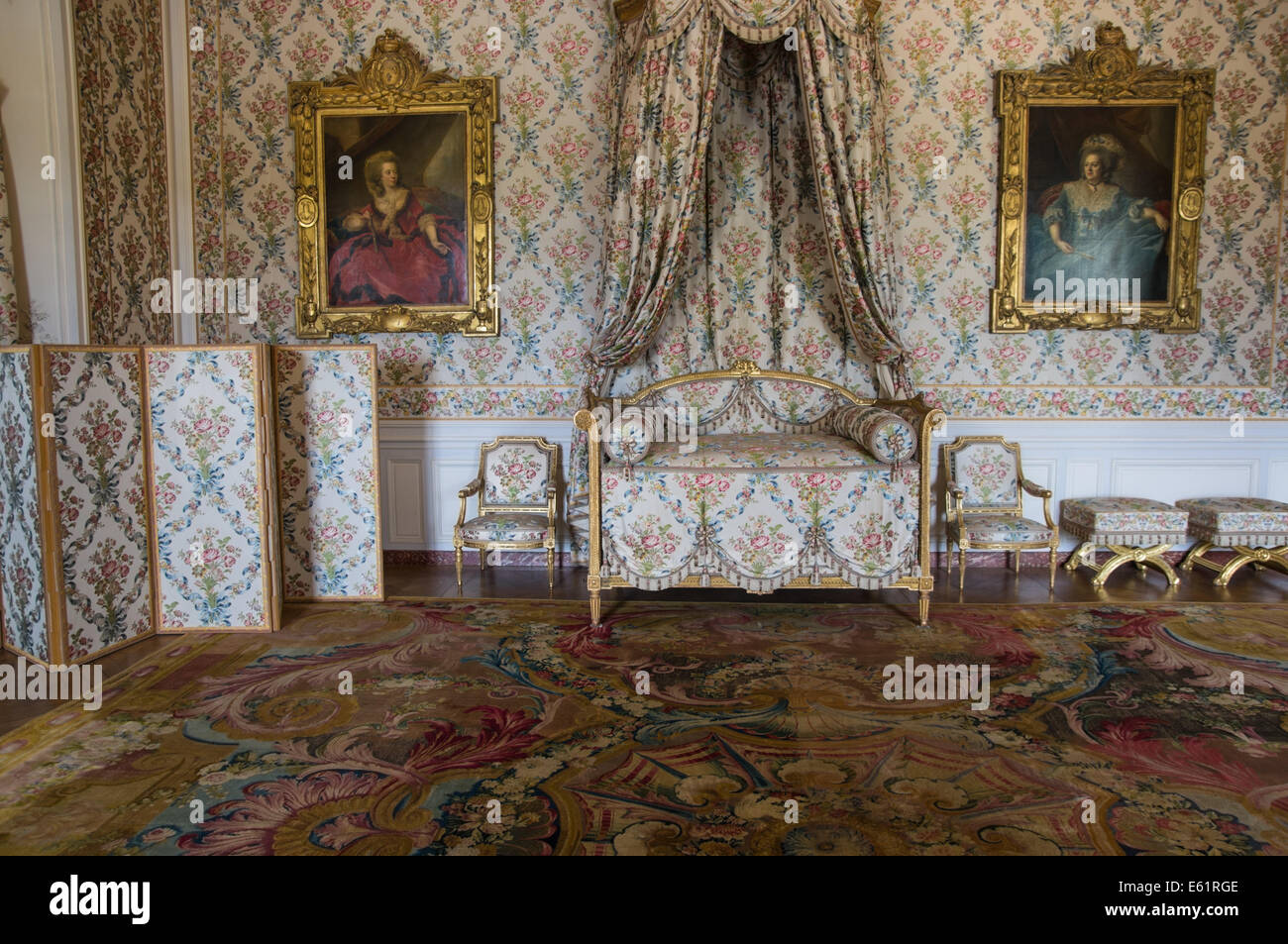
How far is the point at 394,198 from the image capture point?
5.84 metres

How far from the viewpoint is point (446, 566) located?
596 cm

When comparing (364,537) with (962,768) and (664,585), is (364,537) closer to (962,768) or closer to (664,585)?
(664,585)

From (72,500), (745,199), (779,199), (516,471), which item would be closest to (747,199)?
(745,199)

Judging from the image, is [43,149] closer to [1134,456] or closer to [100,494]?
[100,494]

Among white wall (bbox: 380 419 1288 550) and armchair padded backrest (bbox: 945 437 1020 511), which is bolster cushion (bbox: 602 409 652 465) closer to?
white wall (bbox: 380 419 1288 550)

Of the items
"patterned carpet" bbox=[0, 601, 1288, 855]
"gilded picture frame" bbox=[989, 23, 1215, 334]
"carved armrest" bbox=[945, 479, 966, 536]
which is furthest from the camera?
"gilded picture frame" bbox=[989, 23, 1215, 334]

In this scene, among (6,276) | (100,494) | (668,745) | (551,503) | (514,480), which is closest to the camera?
(668,745)

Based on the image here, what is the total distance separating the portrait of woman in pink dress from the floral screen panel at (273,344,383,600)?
4.37 ft

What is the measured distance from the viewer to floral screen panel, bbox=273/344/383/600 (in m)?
4.70

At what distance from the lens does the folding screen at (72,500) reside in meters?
3.71

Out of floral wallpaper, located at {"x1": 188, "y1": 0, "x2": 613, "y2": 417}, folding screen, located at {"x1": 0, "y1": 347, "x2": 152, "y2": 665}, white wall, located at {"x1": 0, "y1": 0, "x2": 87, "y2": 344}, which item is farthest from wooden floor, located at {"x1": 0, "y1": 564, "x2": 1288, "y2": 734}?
white wall, located at {"x1": 0, "y1": 0, "x2": 87, "y2": 344}

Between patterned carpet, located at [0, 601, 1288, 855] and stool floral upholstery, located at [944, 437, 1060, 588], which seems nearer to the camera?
patterned carpet, located at [0, 601, 1288, 855]

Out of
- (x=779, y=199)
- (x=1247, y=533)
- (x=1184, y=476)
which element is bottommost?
(x=1247, y=533)

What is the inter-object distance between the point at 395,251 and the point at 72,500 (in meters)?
2.81
